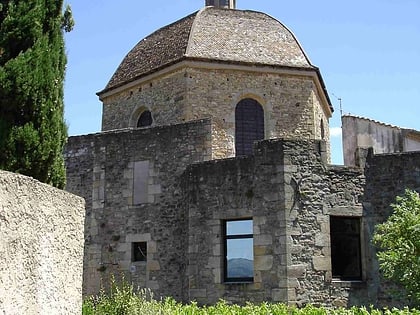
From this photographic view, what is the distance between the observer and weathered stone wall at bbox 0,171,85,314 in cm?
315

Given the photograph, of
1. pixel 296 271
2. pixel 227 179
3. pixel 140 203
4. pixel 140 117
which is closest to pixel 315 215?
pixel 296 271

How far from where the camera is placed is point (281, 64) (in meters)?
20.4

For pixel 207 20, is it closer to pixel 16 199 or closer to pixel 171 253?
pixel 171 253

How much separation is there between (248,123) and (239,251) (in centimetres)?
668

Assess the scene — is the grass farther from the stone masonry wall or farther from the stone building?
the stone building

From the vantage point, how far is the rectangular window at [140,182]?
57.0ft

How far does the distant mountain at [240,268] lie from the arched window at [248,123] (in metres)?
6.07

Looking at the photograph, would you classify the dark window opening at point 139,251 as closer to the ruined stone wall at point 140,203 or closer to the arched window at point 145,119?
the ruined stone wall at point 140,203

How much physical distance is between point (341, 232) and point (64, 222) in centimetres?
1229

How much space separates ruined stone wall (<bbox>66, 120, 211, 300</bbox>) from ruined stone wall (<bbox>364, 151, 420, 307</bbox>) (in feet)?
15.8

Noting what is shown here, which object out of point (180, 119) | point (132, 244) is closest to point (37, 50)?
point (132, 244)

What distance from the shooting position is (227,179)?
15312 mm

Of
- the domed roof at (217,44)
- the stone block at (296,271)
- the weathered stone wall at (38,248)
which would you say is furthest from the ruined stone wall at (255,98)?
the weathered stone wall at (38,248)

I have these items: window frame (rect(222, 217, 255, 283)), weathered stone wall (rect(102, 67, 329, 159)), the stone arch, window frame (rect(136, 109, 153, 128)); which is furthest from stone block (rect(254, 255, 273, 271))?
the stone arch
